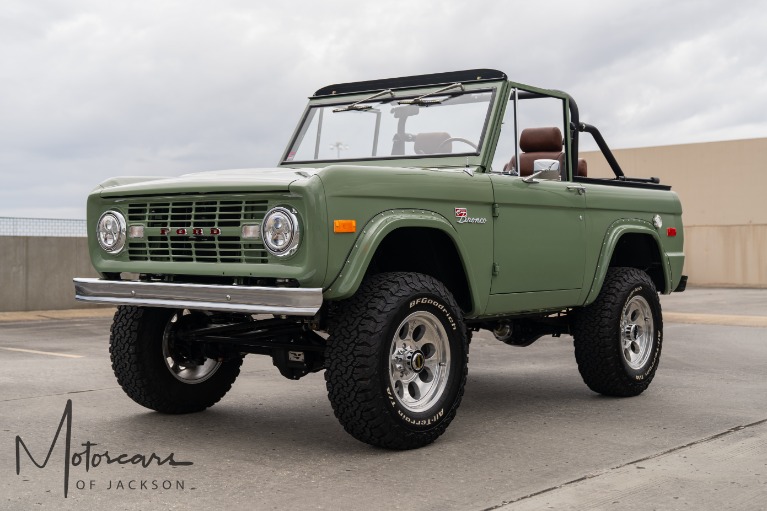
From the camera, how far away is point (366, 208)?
5547 mm

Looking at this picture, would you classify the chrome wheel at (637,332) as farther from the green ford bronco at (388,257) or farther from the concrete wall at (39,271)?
the concrete wall at (39,271)

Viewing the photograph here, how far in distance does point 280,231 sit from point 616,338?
332cm

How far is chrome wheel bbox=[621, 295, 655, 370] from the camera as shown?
25.9 ft

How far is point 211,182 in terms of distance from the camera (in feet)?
18.7

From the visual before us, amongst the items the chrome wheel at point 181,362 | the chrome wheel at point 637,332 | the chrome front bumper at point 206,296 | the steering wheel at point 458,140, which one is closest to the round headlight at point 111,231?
the chrome front bumper at point 206,296

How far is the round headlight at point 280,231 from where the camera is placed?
536 centimetres

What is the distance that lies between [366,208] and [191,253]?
1124 mm

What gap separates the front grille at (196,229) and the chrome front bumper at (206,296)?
24 cm

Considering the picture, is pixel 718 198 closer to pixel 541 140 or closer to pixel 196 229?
pixel 541 140

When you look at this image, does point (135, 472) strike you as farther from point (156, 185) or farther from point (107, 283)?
point (156, 185)

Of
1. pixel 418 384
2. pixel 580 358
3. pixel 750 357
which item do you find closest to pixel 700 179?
pixel 750 357

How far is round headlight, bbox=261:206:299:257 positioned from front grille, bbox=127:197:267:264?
0.08m

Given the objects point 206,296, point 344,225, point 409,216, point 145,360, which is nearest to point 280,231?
point 344,225

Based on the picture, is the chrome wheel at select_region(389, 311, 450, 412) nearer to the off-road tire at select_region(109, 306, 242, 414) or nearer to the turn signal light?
the turn signal light
